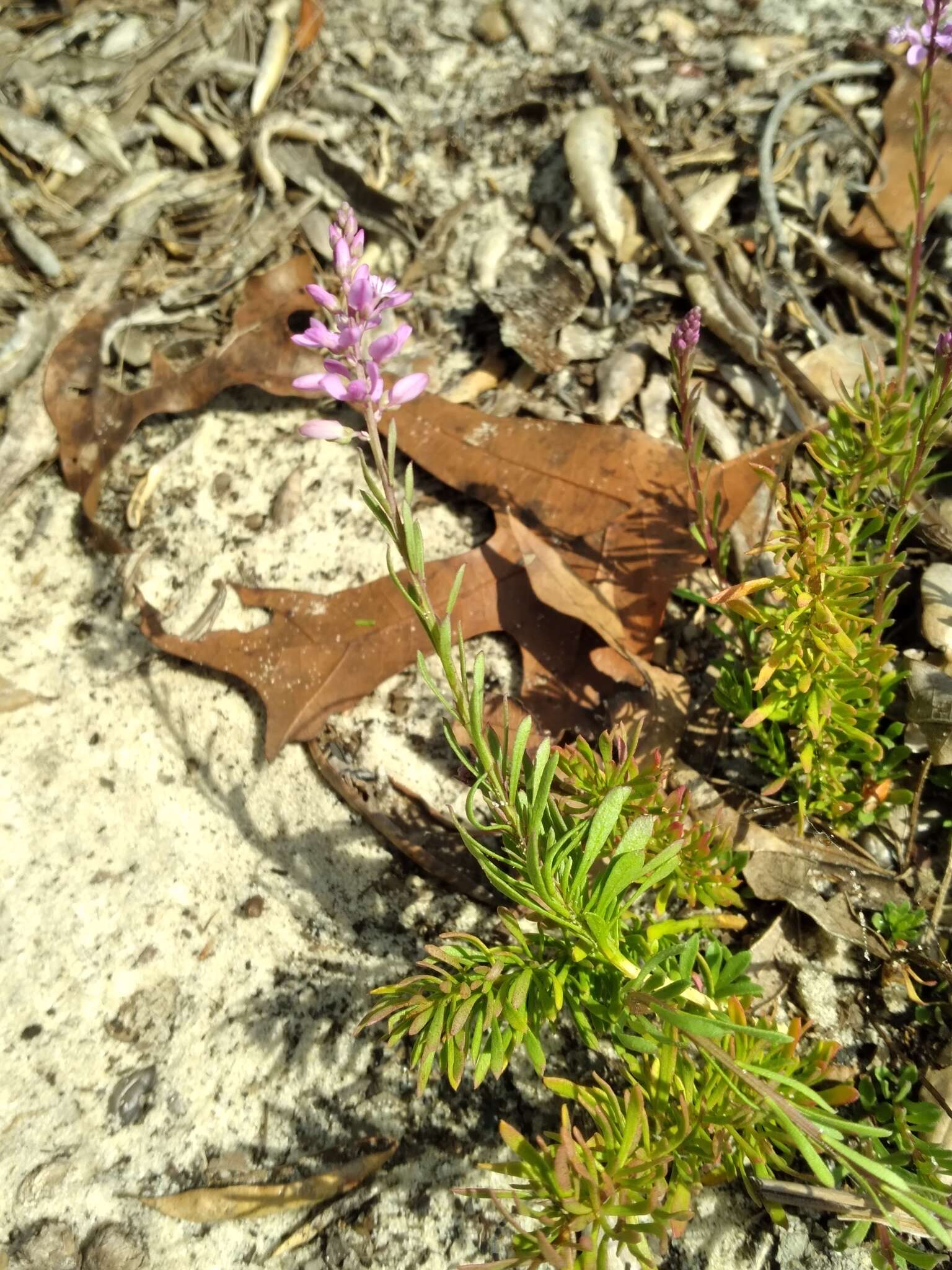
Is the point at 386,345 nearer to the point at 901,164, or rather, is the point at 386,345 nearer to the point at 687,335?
the point at 687,335

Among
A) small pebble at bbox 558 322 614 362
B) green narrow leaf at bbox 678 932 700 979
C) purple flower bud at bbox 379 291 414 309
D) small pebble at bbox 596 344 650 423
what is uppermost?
purple flower bud at bbox 379 291 414 309

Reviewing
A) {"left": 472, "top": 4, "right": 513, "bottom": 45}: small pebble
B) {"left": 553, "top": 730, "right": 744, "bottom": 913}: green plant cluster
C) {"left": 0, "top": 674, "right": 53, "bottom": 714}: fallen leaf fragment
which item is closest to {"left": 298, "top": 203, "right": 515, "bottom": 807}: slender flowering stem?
{"left": 553, "top": 730, "right": 744, "bottom": 913}: green plant cluster

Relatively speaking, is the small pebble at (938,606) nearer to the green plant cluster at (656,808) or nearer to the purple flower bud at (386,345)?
the green plant cluster at (656,808)

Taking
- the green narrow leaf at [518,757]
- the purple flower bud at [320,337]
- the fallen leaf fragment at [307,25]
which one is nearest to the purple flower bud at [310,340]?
the purple flower bud at [320,337]

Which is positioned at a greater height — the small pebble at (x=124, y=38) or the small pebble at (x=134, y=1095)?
the small pebble at (x=124, y=38)

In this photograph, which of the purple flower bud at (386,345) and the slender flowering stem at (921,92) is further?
the slender flowering stem at (921,92)

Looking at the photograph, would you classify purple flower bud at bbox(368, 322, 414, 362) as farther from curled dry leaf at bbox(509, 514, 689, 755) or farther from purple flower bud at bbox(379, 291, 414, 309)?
curled dry leaf at bbox(509, 514, 689, 755)
